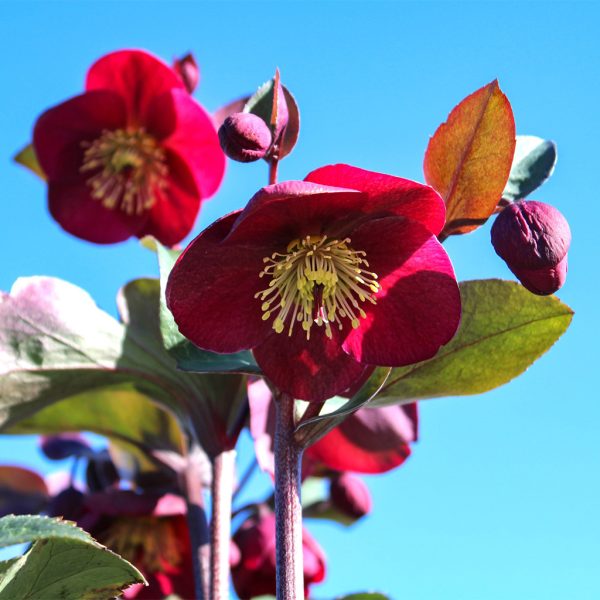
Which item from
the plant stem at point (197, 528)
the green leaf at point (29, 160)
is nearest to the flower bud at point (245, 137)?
the plant stem at point (197, 528)

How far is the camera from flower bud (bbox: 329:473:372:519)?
1306 mm

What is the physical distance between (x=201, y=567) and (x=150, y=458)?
235 mm

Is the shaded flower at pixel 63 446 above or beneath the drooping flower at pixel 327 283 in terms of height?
above

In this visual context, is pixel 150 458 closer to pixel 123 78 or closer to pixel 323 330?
pixel 323 330

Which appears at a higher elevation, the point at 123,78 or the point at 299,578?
the point at 123,78

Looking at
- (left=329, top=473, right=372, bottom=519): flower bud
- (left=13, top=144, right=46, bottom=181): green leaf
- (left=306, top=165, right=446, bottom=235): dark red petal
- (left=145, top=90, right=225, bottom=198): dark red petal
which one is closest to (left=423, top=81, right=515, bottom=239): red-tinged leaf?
(left=306, top=165, right=446, bottom=235): dark red petal

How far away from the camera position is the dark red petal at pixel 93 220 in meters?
1.45

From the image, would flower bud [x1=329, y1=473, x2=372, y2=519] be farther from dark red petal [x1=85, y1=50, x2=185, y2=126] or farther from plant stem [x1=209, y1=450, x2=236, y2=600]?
dark red petal [x1=85, y1=50, x2=185, y2=126]

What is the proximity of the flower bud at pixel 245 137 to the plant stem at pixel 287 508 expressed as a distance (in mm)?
203

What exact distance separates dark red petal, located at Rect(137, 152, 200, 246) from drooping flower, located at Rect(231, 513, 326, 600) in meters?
0.44

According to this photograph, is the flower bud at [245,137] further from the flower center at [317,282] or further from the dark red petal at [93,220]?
the dark red petal at [93,220]

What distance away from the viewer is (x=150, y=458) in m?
1.26

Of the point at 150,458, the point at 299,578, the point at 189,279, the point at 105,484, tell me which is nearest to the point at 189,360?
the point at 189,279

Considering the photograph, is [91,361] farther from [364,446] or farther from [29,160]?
[29,160]
